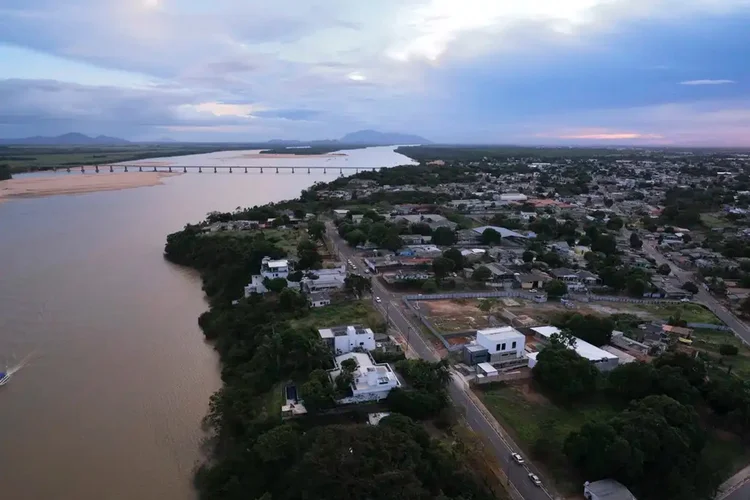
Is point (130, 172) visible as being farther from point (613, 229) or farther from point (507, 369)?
point (507, 369)

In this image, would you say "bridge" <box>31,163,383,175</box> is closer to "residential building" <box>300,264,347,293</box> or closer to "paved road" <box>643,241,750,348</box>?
"paved road" <box>643,241,750,348</box>

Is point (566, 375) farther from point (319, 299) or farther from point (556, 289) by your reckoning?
point (319, 299)

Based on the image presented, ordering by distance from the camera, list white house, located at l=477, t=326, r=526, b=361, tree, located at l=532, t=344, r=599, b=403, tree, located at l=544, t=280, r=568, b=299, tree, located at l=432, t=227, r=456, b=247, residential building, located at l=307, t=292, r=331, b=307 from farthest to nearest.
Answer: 1. tree, located at l=432, t=227, r=456, b=247
2. tree, located at l=544, t=280, r=568, b=299
3. residential building, located at l=307, t=292, r=331, b=307
4. white house, located at l=477, t=326, r=526, b=361
5. tree, located at l=532, t=344, r=599, b=403

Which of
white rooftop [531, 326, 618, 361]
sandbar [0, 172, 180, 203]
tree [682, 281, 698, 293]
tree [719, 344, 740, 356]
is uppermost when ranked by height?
sandbar [0, 172, 180, 203]

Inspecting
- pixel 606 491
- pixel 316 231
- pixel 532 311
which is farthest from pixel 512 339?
pixel 316 231

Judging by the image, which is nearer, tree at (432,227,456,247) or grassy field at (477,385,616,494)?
grassy field at (477,385,616,494)

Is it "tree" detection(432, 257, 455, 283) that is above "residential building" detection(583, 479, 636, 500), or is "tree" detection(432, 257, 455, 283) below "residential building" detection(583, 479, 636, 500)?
above

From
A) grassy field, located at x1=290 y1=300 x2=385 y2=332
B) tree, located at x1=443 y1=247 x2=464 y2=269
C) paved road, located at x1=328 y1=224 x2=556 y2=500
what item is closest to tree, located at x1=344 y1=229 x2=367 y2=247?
tree, located at x1=443 y1=247 x2=464 y2=269
